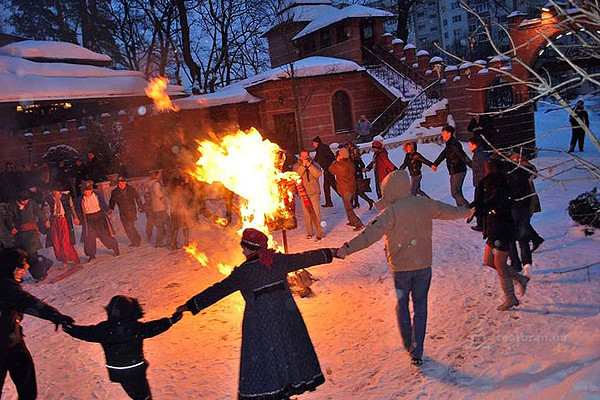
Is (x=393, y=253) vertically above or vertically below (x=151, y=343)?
above

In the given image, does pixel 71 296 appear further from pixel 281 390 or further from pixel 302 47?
pixel 302 47

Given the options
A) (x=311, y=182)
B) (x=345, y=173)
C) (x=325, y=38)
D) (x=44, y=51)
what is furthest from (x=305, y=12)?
(x=311, y=182)

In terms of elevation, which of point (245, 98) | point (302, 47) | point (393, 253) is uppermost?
point (302, 47)

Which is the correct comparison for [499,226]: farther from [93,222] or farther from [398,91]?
[398,91]

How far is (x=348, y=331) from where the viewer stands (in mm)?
6707

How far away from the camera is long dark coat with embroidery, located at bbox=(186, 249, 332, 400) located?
14.0 feet

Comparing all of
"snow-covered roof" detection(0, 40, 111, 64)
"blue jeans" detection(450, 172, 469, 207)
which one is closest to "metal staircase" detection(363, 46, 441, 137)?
"blue jeans" detection(450, 172, 469, 207)

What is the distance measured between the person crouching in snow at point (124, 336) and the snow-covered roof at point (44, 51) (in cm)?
1033

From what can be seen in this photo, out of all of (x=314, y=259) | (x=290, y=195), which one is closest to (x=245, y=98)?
(x=290, y=195)

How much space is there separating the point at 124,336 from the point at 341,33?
26.8 metres

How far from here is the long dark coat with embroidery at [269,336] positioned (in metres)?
4.26

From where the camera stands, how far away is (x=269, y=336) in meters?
4.31

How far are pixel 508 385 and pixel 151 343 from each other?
446 centimetres

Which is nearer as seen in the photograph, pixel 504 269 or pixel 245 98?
pixel 504 269
